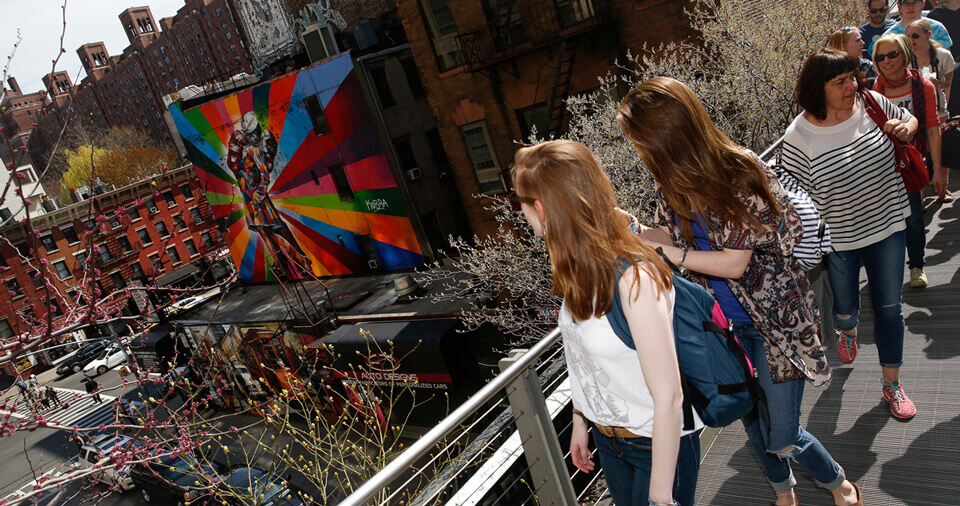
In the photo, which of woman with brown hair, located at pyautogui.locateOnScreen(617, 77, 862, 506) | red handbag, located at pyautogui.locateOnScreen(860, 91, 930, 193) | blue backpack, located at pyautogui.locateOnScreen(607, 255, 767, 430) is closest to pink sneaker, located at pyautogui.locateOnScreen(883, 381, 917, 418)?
woman with brown hair, located at pyautogui.locateOnScreen(617, 77, 862, 506)

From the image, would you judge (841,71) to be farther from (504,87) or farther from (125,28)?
(125,28)

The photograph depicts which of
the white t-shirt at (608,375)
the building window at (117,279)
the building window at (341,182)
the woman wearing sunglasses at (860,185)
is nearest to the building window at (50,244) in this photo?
the building window at (117,279)

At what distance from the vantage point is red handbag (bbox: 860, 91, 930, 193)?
286cm

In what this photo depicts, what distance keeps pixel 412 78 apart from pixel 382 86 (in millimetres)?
1496

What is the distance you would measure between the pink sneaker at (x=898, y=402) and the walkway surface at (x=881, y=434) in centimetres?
4

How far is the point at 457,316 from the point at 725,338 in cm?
1246

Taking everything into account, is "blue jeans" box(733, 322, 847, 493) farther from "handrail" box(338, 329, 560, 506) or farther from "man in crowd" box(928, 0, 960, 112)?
"man in crowd" box(928, 0, 960, 112)

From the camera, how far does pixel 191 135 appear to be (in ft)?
88.8

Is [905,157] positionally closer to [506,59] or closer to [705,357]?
[705,357]

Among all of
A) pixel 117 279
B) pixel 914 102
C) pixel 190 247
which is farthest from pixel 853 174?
pixel 190 247

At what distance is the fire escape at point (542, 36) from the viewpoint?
43.1 ft

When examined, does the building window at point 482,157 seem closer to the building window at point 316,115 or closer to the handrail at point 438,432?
the building window at point 316,115

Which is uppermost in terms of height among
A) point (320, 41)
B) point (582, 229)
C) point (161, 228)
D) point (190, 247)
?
point (320, 41)

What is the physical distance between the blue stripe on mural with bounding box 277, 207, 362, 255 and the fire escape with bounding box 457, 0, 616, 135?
981 centimetres
